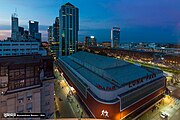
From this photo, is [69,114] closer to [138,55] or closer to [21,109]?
[21,109]

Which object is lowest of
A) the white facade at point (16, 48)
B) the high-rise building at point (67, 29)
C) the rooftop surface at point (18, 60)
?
the rooftop surface at point (18, 60)

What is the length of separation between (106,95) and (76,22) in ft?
330

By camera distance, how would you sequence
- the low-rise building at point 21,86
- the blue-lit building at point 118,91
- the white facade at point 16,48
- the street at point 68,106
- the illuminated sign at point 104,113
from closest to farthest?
the low-rise building at point 21,86, the illuminated sign at point 104,113, the blue-lit building at point 118,91, the street at point 68,106, the white facade at point 16,48

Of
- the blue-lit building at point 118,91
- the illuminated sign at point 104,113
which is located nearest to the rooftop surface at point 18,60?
the blue-lit building at point 118,91

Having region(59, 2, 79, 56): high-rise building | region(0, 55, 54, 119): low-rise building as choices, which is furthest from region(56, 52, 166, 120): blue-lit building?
region(59, 2, 79, 56): high-rise building

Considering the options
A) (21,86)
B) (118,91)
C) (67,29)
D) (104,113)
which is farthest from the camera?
(67,29)

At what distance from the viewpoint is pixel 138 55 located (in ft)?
379

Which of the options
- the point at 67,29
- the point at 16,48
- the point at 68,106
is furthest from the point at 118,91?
the point at 67,29

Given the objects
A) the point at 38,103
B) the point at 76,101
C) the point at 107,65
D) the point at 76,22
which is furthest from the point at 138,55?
the point at 38,103

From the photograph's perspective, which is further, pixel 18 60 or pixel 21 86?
pixel 18 60

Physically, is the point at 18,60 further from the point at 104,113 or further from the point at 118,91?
the point at 118,91

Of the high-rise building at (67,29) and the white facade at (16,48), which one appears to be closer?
the white facade at (16,48)

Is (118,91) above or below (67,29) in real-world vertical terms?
below

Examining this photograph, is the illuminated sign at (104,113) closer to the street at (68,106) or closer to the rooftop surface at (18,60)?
the street at (68,106)
